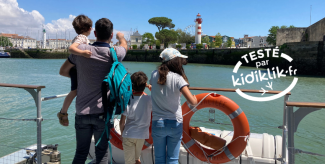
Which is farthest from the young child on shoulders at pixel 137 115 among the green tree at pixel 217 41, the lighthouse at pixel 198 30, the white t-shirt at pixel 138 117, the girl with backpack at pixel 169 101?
the green tree at pixel 217 41

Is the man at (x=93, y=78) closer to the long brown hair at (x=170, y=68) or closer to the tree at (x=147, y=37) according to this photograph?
the long brown hair at (x=170, y=68)

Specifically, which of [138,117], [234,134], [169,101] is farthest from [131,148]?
[234,134]

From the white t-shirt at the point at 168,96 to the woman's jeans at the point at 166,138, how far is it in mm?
44

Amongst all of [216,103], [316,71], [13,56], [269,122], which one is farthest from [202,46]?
→ [13,56]

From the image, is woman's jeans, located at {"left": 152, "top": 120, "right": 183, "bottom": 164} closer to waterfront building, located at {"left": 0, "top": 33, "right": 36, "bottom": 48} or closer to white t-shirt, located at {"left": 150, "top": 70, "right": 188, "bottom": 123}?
white t-shirt, located at {"left": 150, "top": 70, "right": 188, "bottom": 123}

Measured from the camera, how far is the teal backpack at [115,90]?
1747 millimetres

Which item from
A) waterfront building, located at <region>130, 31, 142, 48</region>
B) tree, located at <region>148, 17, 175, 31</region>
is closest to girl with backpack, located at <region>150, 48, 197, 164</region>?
tree, located at <region>148, 17, 175, 31</region>

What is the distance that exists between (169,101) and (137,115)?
34 cm

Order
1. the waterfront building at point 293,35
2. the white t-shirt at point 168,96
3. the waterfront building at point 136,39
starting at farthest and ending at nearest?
1. the waterfront building at point 136,39
2. the waterfront building at point 293,35
3. the white t-shirt at point 168,96

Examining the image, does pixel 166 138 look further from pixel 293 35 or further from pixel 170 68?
pixel 293 35

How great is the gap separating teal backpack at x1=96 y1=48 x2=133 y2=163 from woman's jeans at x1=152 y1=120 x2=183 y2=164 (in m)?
0.30

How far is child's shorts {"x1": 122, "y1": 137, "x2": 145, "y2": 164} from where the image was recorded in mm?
2119

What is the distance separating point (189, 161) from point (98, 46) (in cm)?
145

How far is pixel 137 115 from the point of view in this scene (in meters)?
2.05
